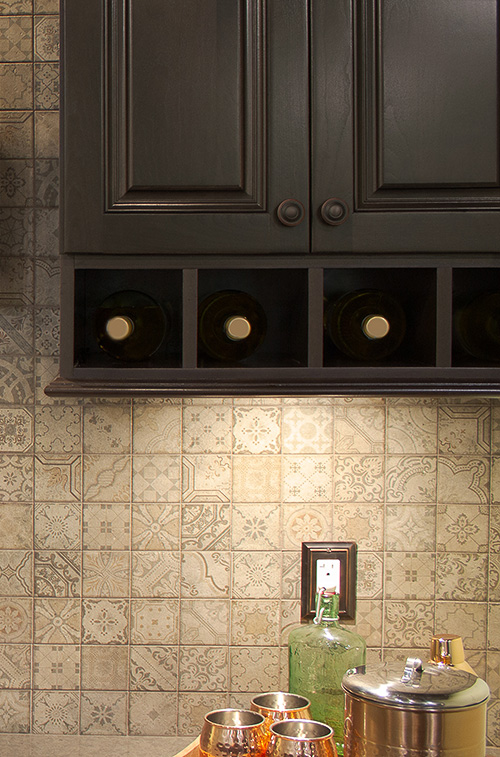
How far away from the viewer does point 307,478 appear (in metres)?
1.49

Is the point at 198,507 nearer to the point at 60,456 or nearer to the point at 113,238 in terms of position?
the point at 60,456

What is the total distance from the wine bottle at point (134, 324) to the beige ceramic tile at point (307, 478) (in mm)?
418

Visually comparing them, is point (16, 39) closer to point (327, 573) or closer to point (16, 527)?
point (16, 527)

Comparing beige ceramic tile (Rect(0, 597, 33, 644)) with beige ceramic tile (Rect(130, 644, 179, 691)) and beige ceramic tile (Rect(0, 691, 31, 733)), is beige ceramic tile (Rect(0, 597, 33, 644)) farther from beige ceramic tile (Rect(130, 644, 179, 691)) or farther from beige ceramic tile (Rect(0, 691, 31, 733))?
beige ceramic tile (Rect(130, 644, 179, 691))

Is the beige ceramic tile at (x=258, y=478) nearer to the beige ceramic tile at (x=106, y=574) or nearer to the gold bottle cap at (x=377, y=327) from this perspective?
the beige ceramic tile at (x=106, y=574)

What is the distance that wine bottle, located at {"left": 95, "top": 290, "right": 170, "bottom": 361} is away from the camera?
124 cm

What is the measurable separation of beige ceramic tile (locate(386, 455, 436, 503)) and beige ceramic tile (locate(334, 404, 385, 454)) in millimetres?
47

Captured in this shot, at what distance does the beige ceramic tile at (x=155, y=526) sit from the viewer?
1.50 m

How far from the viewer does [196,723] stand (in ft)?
4.89

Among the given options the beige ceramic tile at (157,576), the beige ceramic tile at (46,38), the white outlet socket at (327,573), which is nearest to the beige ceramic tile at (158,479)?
the beige ceramic tile at (157,576)

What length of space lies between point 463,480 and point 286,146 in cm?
78

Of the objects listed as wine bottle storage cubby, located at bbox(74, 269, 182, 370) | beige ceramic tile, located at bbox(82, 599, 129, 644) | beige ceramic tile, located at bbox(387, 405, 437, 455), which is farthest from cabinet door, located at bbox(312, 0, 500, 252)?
beige ceramic tile, located at bbox(82, 599, 129, 644)

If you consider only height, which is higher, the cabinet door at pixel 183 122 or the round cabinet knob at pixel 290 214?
the cabinet door at pixel 183 122

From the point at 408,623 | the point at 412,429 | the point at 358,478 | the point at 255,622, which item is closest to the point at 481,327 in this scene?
the point at 412,429
